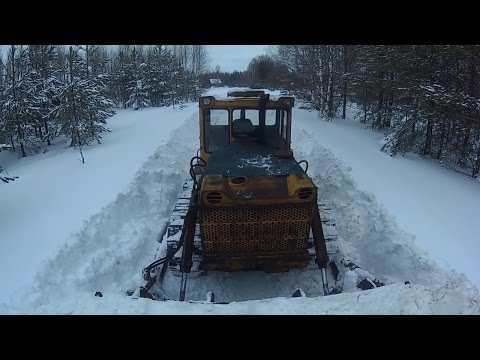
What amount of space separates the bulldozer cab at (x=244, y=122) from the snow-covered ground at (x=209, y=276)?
6.58 ft

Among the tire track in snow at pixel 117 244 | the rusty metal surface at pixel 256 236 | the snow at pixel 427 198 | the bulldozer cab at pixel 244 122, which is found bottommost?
the tire track in snow at pixel 117 244

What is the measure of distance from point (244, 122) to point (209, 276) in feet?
9.57

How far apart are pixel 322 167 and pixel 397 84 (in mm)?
6143

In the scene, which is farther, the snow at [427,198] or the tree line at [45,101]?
the tree line at [45,101]

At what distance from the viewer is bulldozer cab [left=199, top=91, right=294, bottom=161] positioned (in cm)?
704

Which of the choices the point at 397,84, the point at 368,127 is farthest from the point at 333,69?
the point at 397,84

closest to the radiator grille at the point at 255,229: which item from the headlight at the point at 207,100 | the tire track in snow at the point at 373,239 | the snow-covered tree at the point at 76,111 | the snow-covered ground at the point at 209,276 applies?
the snow-covered ground at the point at 209,276

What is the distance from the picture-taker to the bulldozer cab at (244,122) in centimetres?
704

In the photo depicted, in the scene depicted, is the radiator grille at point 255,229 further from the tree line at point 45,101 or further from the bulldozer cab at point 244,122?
the tree line at point 45,101

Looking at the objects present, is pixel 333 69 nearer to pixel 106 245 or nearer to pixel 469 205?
pixel 469 205

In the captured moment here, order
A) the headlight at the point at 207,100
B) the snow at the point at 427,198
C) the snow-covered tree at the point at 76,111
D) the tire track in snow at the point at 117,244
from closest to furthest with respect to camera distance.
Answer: the tire track in snow at the point at 117,244 → the snow at the point at 427,198 → the headlight at the point at 207,100 → the snow-covered tree at the point at 76,111

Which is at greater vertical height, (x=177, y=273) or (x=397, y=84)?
(x=397, y=84)

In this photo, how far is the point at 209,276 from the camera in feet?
19.3

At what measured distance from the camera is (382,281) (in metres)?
5.70
